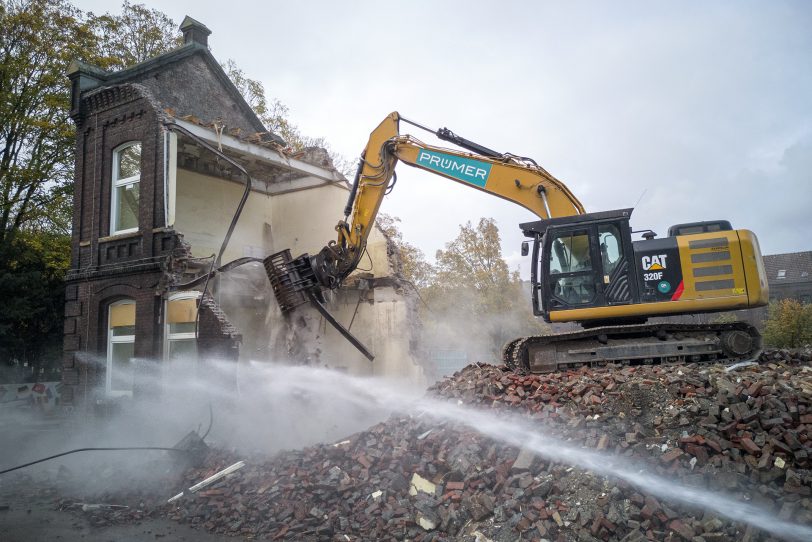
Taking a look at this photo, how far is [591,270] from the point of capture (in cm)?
848

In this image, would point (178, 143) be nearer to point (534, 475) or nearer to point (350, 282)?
point (350, 282)

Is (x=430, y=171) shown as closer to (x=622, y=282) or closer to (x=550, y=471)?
(x=622, y=282)

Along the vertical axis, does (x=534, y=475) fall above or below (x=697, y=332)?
below

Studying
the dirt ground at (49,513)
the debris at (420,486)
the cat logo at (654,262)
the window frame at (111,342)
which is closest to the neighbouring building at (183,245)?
the window frame at (111,342)

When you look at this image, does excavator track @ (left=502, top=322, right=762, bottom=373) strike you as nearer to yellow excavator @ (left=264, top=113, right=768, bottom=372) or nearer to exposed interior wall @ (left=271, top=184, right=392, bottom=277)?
yellow excavator @ (left=264, top=113, right=768, bottom=372)

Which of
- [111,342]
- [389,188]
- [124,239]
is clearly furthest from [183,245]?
[389,188]

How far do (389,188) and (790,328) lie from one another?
19.5 metres

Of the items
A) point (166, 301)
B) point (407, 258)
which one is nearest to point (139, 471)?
point (166, 301)

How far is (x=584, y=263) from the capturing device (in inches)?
337

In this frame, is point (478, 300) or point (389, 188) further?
point (478, 300)

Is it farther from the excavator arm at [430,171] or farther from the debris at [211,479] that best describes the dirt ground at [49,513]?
the excavator arm at [430,171]

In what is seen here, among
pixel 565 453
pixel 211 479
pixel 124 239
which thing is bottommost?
pixel 211 479

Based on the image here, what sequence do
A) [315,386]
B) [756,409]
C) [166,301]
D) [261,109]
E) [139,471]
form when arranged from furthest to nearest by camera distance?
1. [261,109]
2. [166,301]
3. [315,386]
4. [139,471]
5. [756,409]

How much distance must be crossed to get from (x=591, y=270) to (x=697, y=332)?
1.81 meters
